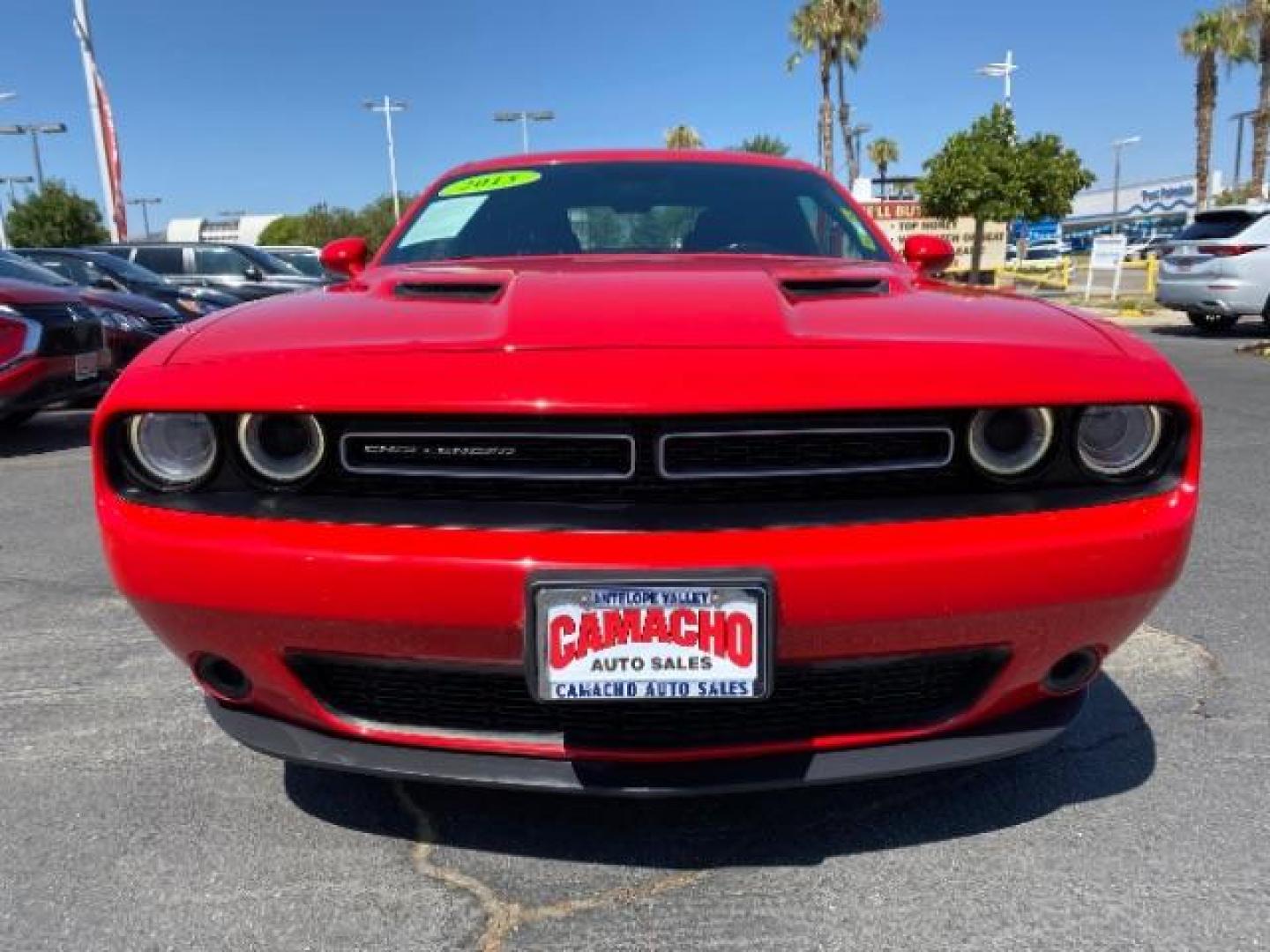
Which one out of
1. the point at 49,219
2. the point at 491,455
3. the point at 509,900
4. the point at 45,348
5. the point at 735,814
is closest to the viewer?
the point at 491,455

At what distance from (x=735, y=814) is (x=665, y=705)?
501 mm

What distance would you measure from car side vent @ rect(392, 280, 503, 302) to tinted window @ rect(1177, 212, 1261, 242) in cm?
1255

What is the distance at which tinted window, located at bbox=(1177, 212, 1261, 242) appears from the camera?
11.7m

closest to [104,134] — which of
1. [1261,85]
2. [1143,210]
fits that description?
[1261,85]

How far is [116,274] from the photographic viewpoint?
10453 mm

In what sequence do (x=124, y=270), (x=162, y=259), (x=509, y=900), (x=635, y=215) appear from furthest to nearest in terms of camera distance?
(x=162, y=259) → (x=124, y=270) → (x=635, y=215) → (x=509, y=900)

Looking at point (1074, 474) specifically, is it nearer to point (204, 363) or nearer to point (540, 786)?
point (540, 786)

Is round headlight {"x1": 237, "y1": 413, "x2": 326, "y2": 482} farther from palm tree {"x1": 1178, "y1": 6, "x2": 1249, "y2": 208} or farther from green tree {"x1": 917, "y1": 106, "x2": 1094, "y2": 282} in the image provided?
palm tree {"x1": 1178, "y1": 6, "x2": 1249, "y2": 208}

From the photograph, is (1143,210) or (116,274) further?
(1143,210)

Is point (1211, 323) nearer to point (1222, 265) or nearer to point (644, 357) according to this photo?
point (1222, 265)

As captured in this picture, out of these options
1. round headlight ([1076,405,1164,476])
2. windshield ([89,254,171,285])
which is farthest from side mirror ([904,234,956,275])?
windshield ([89,254,171,285])

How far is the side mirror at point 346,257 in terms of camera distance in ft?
10.0

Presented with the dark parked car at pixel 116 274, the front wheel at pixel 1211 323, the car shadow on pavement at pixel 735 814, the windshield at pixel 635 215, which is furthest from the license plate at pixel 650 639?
the front wheel at pixel 1211 323

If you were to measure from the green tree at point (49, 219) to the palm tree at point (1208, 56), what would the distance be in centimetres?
4690
